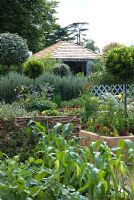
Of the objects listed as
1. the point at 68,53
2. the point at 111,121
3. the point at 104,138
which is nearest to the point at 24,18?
the point at 68,53

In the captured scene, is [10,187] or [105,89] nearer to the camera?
[10,187]

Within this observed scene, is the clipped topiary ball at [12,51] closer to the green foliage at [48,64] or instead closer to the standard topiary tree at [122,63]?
the green foliage at [48,64]

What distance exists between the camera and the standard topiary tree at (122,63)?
408 inches

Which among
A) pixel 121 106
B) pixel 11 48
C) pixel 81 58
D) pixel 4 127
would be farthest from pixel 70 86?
pixel 4 127

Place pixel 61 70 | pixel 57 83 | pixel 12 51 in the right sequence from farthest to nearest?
pixel 61 70
pixel 12 51
pixel 57 83

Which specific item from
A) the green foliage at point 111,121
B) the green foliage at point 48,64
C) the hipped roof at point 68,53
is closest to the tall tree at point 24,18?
the hipped roof at point 68,53

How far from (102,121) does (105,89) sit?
9.39 m

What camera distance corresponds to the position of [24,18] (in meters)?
30.4

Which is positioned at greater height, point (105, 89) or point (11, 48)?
point (11, 48)

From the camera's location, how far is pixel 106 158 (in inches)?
162

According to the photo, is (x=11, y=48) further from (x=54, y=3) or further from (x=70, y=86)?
(x=54, y=3)

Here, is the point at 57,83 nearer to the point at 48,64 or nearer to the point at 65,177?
the point at 48,64

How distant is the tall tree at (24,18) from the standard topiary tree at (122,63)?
20.2m

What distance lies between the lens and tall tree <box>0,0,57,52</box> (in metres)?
30.3
